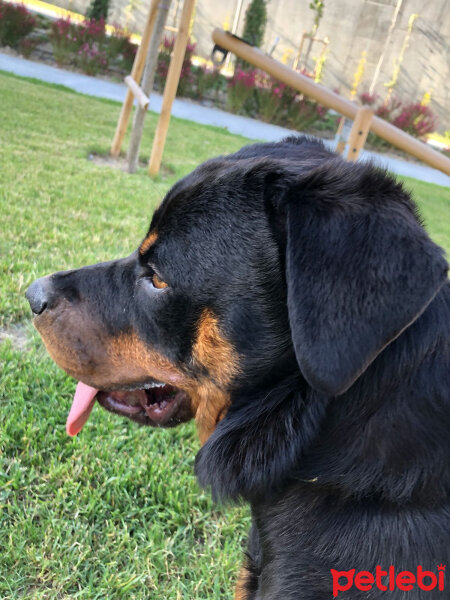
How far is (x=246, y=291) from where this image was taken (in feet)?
5.25

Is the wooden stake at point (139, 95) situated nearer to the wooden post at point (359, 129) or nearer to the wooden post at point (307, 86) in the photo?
the wooden post at point (307, 86)

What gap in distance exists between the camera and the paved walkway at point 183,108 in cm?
1395

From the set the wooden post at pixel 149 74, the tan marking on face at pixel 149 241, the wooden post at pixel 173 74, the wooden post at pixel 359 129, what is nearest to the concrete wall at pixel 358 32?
the wooden post at pixel 149 74

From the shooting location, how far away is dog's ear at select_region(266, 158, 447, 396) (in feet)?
4.04

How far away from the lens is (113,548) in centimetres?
211

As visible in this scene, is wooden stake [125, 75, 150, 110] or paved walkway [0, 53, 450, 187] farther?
paved walkway [0, 53, 450, 187]

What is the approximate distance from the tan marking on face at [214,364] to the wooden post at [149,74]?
19.5 ft

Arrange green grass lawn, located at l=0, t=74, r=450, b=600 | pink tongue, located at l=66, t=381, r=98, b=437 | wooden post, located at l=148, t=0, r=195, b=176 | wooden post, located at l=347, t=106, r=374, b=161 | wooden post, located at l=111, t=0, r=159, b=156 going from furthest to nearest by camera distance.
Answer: wooden post, located at l=111, t=0, r=159, b=156
wooden post, located at l=148, t=0, r=195, b=176
wooden post, located at l=347, t=106, r=374, b=161
pink tongue, located at l=66, t=381, r=98, b=437
green grass lawn, located at l=0, t=74, r=450, b=600

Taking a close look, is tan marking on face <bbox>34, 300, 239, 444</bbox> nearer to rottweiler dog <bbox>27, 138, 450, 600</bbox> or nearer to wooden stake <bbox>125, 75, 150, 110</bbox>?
rottweiler dog <bbox>27, 138, 450, 600</bbox>

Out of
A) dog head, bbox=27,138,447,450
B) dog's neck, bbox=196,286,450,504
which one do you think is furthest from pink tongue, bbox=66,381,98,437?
dog's neck, bbox=196,286,450,504

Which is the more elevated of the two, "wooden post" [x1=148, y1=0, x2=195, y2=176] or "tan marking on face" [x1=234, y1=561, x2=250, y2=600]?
"wooden post" [x1=148, y1=0, x2=195, y2=176]

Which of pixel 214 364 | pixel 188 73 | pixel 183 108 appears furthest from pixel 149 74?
pixel 188 73

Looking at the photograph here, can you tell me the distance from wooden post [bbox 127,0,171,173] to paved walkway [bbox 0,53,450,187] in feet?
22.4

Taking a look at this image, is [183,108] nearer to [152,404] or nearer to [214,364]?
[152,404]
